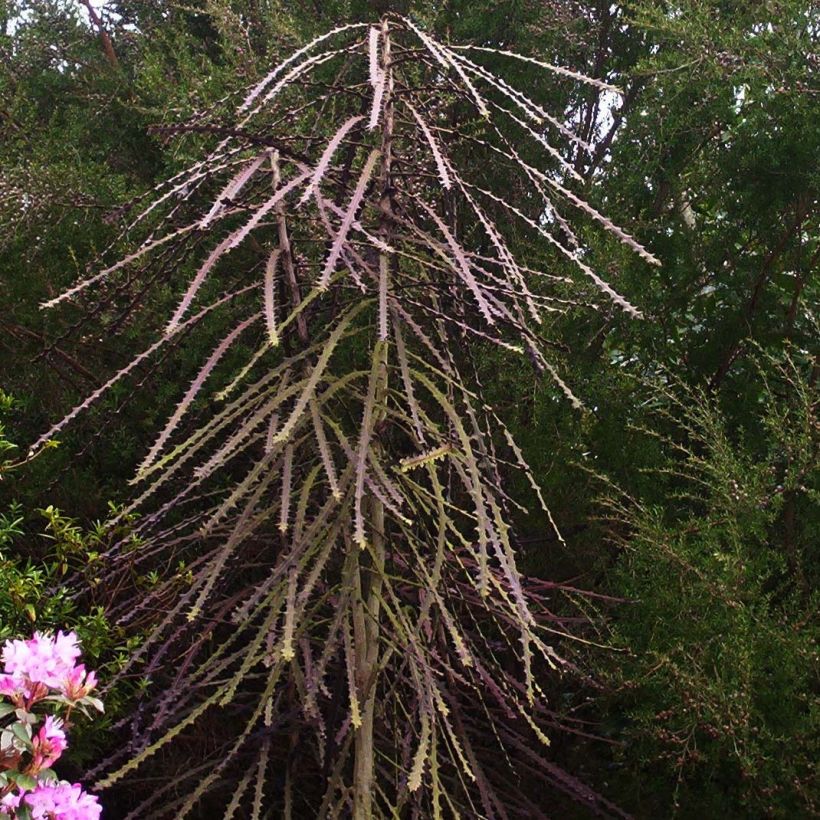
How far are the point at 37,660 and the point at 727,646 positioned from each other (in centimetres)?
181

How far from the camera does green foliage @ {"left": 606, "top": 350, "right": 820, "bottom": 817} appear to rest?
9.82 ft

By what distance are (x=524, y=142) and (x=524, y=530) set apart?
1.87 m

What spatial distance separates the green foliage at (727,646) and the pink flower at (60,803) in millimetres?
1525

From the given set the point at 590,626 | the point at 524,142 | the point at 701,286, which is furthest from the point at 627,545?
the point at 524,142

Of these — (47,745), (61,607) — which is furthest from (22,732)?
(61,607)

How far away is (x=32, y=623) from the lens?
2814 millimetres

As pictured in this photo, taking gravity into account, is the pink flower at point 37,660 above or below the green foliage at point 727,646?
above

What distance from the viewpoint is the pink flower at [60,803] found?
2.22 metres

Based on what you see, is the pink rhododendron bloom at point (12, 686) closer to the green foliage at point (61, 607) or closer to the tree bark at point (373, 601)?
the green foliage at point (61, 607)

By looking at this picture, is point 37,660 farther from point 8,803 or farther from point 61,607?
point 61,607

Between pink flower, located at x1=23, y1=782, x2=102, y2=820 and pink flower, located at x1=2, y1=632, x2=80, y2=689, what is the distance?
0.21m

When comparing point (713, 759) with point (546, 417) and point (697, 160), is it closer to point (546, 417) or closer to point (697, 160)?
point (546, 417)

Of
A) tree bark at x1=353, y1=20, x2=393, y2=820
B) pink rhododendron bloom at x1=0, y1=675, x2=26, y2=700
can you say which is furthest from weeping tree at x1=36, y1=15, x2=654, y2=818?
pink rhododendron bloom at x1=0, y1=675, x2=26, y2=700

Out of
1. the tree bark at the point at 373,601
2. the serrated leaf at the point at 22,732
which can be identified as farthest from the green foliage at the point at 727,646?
the serrated leaf at the point at 22,732
